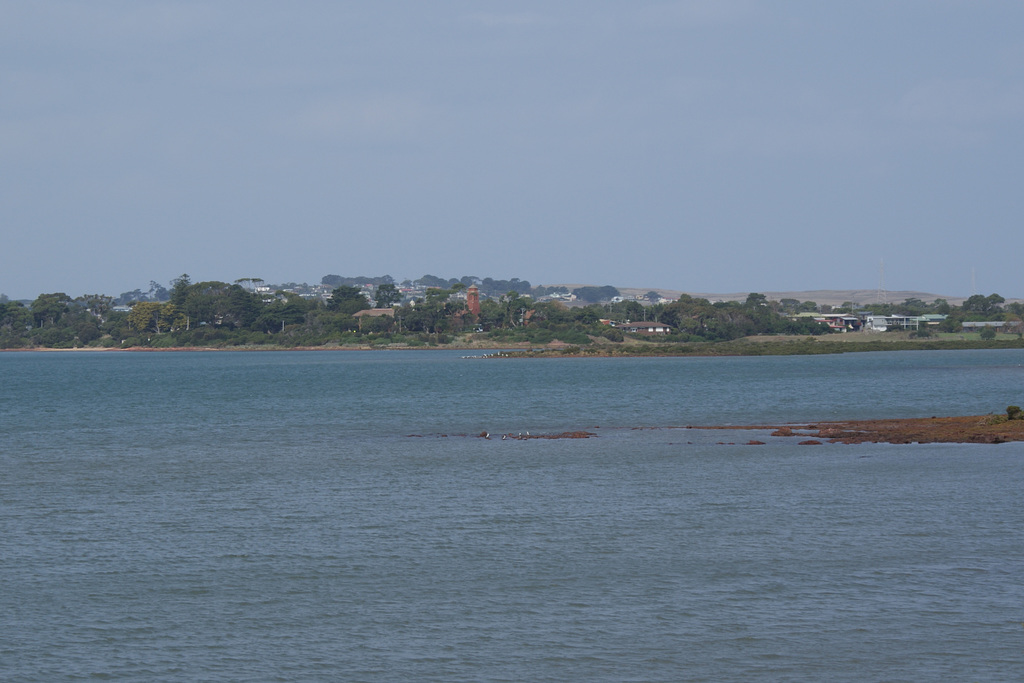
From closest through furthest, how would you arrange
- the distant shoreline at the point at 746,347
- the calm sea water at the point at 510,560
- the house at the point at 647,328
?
the calm sea water at the point at 510,560
the distant shoreline at the point at 746,347
the house at the point at 647,328

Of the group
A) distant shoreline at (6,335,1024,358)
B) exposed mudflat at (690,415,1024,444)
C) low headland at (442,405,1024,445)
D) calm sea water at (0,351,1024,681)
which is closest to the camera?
calm sea water at (0,351,1024,681)

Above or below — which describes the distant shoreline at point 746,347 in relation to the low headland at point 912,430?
above

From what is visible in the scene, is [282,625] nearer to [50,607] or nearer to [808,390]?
[50,607]

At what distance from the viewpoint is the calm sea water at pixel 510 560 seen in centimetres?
1293

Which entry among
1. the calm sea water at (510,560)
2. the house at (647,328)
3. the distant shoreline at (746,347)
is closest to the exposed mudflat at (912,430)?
the calm sea water at (510,560)

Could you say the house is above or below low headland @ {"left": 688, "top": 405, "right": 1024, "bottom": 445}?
above

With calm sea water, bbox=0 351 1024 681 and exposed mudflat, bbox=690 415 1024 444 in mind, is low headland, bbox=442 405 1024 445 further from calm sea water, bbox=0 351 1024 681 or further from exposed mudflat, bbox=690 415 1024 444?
calm sea water, bbox=0 351 1024 681

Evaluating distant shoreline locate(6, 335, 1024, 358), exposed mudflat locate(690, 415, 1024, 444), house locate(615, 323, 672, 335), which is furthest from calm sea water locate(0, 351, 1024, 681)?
house locate(615, 323, 672, 335)

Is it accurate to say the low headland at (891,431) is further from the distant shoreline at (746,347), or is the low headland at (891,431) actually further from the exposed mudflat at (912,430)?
the distant shoreline at (746,347)

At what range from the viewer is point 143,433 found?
43.5m

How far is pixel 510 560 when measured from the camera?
59.2ft

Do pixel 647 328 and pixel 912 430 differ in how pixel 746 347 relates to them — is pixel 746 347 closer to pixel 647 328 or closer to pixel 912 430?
pixel 647 328

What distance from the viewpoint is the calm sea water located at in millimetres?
12930

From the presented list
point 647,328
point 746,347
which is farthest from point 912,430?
point 647,328
